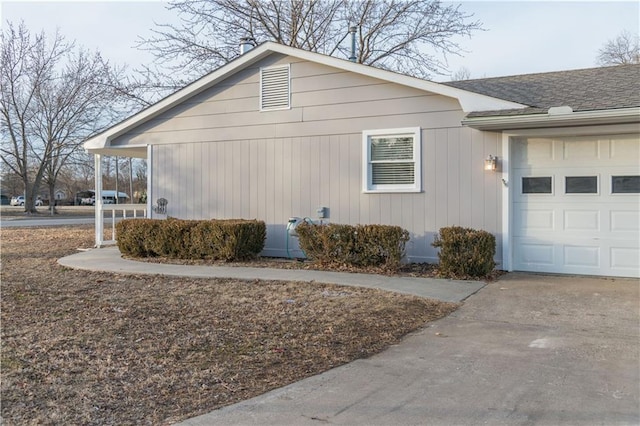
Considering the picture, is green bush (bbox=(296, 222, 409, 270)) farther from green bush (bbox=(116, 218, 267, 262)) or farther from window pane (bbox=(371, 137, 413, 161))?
window pane (bbox=(371, 137, 413, 161))

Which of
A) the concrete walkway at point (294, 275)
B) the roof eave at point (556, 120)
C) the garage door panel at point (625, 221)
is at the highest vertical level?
the roof eave at point (556, 120)

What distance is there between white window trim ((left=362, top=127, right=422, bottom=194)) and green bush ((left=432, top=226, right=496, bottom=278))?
59.7 inches

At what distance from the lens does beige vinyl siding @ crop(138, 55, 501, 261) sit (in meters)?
9.22

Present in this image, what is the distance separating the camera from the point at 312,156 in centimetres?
1054

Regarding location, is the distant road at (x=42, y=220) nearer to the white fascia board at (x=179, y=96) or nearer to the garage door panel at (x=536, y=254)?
the white fascia board at (x=179, y=96)

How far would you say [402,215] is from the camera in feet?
31.7

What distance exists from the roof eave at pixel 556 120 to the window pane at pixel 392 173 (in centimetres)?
154

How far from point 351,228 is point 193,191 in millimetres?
4665

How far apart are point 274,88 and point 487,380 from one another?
8.42 metres

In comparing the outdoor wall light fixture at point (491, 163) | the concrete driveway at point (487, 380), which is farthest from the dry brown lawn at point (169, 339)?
the outdoor wall light fixture at point (491, 163)

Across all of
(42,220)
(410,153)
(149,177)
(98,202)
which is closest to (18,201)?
(42,220)

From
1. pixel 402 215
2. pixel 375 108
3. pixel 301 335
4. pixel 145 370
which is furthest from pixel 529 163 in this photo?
pixel 145 370

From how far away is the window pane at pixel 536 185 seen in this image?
28.7ft

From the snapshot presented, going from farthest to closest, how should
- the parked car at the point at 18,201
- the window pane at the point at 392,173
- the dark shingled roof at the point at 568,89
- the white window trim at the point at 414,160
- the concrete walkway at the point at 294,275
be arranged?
the parked car at the point at 18,201 < the window pane at the point at 392,173 < the white window trim at the point at 414,160 < the dark shingled roof at the point at 568,89 < the concrete walkway at the point at 294,275
